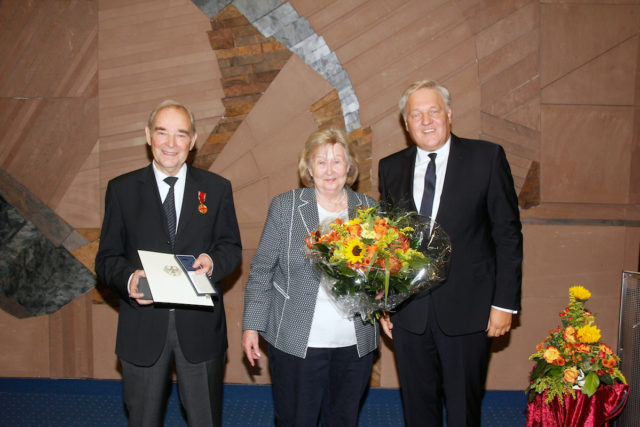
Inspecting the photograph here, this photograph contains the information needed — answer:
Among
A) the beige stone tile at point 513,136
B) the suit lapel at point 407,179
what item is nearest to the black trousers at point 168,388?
the suit lapel at point 407,179

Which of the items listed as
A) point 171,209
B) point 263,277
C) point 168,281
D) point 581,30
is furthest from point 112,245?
point 581,30

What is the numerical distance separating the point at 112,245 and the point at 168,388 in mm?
678

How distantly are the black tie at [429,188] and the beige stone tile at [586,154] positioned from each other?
147cm

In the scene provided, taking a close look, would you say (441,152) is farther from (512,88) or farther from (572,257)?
(572,257)

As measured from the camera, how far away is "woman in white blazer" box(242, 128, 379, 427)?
77.8 inches

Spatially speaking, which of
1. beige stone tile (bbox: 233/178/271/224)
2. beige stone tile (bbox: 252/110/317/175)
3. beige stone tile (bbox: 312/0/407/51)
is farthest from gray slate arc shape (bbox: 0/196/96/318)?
beige stone tile (bbox: 312/0/407/51)

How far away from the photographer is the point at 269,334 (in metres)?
2.08

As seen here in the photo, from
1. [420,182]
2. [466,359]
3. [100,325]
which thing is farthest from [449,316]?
[100,325]

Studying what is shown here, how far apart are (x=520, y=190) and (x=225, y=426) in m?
2.52

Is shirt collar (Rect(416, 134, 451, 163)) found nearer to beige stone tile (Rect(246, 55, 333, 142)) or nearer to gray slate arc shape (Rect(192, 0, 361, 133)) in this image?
gray slate arc shape (Rect(192, 0, 361, 133))

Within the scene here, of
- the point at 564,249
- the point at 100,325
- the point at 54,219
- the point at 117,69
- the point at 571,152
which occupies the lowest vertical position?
the point at 100,325

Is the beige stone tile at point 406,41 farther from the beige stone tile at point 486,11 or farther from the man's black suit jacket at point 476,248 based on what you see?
the man's black suit jacket at point 476,248

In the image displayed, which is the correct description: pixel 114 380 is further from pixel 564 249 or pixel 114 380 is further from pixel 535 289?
pixel 564 249

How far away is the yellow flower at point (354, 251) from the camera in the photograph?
1.62 metres
